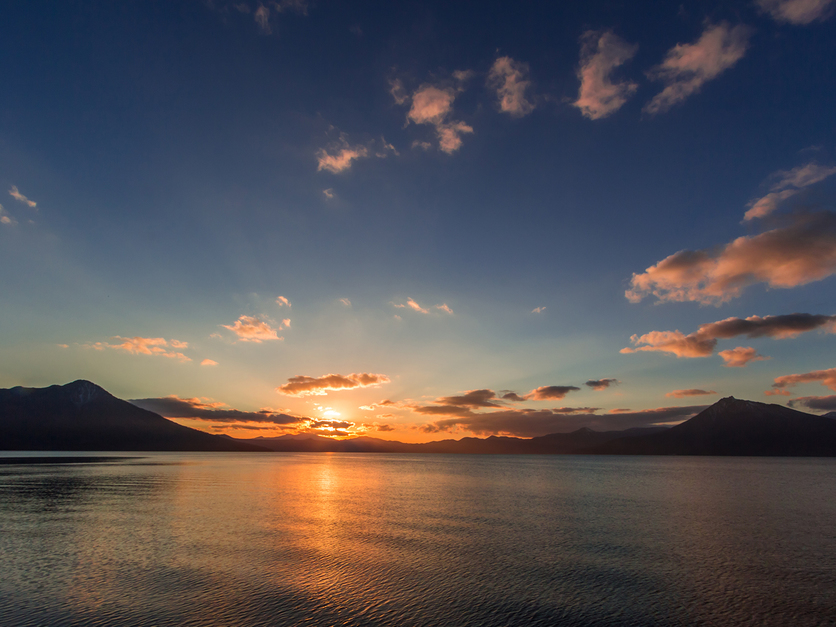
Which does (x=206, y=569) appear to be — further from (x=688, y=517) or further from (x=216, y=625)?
(x=688, y=517)

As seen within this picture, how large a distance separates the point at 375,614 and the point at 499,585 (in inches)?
288

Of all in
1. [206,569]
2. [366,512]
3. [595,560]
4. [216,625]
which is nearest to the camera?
[216,625]

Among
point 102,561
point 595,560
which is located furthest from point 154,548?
point 595,560

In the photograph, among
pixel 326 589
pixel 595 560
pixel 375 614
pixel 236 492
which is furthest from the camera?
pixel 236 492

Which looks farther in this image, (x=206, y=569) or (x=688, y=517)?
(x=688, y=517)

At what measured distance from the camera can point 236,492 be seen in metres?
68.8

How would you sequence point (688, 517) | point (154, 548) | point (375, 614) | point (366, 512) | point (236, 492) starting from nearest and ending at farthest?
point (375, 614)
point (154, 548)
point (688, 517)
point (366, 512)
point (236, 492)

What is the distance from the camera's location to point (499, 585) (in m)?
22.3

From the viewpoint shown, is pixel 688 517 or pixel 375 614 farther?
pixel 688 517

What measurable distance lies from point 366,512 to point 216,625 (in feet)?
110

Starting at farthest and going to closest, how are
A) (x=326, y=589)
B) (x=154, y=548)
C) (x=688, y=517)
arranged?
(x=688, y=517)
(x=154, y=548)
(x=326, y=589)

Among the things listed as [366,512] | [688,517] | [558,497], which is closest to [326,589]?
[366,512]

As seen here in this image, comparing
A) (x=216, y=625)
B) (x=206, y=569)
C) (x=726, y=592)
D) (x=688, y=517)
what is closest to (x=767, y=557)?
(x=726, y=592)

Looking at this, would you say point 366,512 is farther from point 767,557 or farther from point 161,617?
point 767,557
